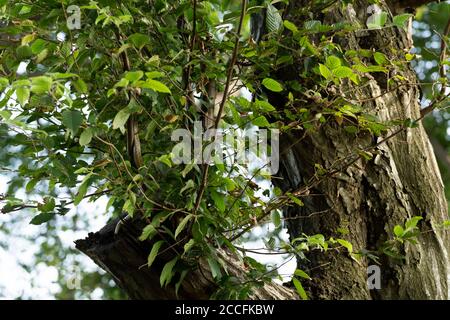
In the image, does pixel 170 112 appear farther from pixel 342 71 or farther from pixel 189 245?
pixel 342 71

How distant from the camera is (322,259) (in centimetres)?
221

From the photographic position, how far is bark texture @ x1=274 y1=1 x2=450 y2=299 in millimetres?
2156

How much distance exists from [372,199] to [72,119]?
118cm

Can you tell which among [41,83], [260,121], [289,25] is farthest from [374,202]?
[41,83]

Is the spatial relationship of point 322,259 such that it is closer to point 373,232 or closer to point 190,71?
point 373,232

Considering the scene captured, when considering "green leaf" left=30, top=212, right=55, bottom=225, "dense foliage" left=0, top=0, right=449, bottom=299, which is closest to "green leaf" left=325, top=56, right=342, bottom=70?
"dense foliage" left=0, top=0, right=449, bottom=299

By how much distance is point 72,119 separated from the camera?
1.53m

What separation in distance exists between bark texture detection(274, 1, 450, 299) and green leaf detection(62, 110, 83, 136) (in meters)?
0.92

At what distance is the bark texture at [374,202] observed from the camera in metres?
2.16

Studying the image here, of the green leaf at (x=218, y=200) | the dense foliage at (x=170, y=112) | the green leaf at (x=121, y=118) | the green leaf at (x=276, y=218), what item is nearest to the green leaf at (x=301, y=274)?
the dense foliage at (x=170, y=112)

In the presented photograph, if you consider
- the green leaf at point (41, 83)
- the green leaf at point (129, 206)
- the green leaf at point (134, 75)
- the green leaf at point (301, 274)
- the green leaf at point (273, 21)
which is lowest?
the green leaf at point (301, 274)

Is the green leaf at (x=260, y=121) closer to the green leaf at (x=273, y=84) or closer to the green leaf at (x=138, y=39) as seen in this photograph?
the green leaf at (x=273, y=84)

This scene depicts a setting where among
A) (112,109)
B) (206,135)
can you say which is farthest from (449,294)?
(112,109)

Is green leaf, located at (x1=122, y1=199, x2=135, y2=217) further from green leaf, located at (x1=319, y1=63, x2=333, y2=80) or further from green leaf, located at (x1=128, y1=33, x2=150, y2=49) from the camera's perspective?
green leaf, located at (x1=319, y1=63, x2=333, y2=80)
